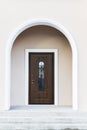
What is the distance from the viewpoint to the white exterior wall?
6.19m

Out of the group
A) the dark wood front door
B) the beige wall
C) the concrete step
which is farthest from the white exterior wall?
the dark wood front door

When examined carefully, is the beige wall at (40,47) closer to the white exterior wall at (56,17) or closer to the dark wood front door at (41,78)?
the dark wood front door at (41,78)

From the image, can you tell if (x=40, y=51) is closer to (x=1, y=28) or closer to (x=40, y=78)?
(x=40, y=78)

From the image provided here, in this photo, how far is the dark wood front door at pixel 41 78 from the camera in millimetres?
7438

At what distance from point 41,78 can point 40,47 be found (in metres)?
1.19

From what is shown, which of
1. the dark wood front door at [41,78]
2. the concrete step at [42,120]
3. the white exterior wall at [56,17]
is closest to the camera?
the concrete step at [42,120]

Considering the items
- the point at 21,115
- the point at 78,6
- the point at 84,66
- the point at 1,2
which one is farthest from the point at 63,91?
the point at 1,2

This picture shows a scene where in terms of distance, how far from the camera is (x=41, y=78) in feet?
24.5

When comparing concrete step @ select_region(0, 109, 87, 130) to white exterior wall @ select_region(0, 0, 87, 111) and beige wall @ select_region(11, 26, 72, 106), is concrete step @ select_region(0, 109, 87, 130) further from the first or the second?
beige wall @ select_region(11, 26, 72, 106)

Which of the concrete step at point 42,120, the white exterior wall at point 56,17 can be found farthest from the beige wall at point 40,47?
the concrete step at point 42,120

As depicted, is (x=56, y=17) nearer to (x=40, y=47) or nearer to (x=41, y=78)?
(x=40, y=47)

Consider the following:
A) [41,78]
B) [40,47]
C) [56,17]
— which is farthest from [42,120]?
[56,17]

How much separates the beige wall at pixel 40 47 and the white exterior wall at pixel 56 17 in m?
1.10

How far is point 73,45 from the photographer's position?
6203 mm
